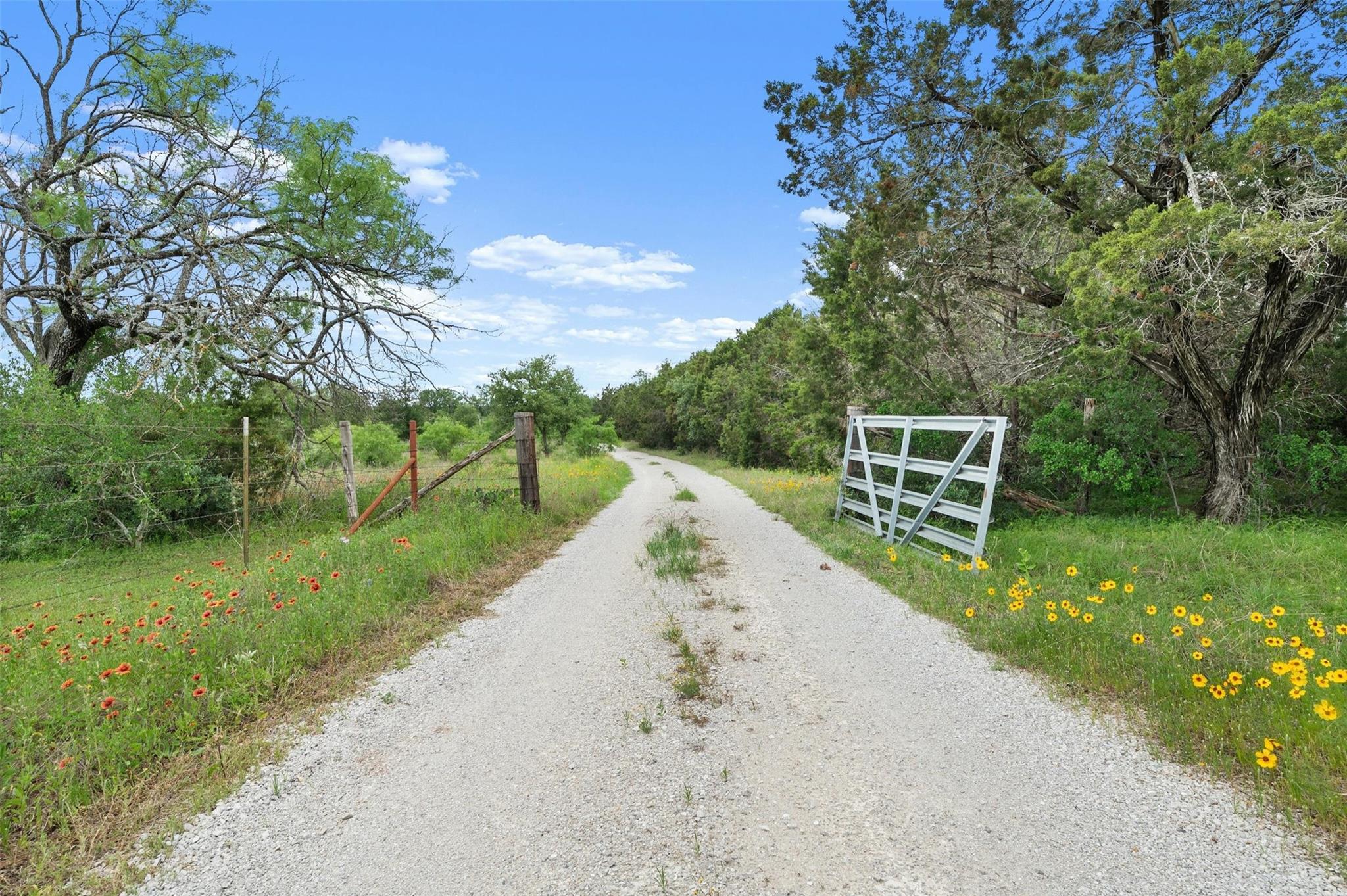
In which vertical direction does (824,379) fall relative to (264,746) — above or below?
above

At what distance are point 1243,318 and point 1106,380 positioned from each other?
1.65 m

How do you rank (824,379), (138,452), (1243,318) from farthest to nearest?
(824,379) → (138,452) → (1243,318)

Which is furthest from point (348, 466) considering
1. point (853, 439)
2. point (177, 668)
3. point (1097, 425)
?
point (1097, 425)

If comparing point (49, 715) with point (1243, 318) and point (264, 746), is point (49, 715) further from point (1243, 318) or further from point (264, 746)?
point (1243, 318)

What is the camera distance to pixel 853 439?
10.9 metres

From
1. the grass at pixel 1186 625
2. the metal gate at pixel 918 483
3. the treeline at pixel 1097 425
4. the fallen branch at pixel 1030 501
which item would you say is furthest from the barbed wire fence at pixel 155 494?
the fallen branch at pixel 1030 501

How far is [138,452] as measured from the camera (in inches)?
360

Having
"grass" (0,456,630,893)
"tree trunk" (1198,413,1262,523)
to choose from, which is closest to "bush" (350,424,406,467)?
"grass" (0,456,630,893)

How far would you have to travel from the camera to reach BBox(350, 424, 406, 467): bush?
29.5 metres

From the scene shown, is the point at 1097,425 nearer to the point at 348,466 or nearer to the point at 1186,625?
the point at 1186,625

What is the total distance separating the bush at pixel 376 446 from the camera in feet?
96.9

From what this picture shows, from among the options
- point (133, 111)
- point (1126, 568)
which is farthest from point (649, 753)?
point (133, 111)

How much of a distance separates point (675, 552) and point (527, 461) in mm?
3491

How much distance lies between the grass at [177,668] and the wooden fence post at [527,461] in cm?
217
